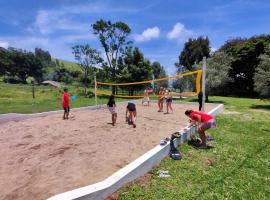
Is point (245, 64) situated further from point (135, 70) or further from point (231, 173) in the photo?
point (231, 173)

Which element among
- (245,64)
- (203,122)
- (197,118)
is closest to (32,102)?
(197,118)

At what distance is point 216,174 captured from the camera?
5164 mm

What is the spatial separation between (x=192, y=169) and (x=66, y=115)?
786 centimetres

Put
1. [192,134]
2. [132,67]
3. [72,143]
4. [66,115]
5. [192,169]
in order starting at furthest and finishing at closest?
[132,67], [66,115], [192,134], [72,143], [192,169]

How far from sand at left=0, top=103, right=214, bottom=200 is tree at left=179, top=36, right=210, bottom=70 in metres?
32.4

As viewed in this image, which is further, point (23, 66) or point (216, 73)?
point (23, 66)

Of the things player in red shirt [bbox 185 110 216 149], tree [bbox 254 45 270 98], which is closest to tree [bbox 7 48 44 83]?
tree [bbox 254 45 270 98]

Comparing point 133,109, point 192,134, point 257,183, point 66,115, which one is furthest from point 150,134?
point 66,115

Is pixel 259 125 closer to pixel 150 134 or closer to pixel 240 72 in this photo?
pixel 150 134

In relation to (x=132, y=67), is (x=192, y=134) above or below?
below

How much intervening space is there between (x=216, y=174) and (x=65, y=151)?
3.72 meters

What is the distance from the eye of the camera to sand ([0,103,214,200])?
176 inches

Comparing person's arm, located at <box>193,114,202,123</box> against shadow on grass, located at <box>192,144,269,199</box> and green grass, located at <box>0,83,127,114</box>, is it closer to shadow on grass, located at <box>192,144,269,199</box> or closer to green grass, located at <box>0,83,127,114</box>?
shadow on grass, located at <box>192,144,269,199</box>

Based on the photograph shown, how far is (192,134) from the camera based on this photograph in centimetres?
801
